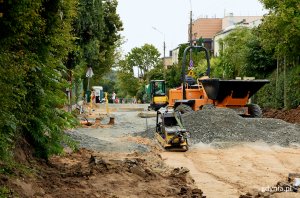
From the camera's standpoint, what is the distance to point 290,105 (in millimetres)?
29359

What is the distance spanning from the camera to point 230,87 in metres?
20.8

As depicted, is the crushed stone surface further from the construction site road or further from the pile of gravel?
the construction site road

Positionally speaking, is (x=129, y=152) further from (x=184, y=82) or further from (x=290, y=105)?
(x=290, y=105)

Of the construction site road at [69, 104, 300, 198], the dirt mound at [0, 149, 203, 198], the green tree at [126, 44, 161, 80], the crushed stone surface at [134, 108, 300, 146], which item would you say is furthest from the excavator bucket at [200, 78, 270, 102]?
the green tree at [126, 44, 161, 80]

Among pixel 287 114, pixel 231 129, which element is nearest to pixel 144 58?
pixel 287 114

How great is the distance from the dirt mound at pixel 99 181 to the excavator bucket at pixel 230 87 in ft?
29.2

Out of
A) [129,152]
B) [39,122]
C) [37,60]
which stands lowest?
[129,152]

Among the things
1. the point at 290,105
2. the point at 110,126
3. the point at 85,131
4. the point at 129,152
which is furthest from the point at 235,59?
the point at 129,152

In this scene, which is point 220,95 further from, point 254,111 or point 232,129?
point 232,129

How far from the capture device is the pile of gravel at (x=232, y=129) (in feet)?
59.0

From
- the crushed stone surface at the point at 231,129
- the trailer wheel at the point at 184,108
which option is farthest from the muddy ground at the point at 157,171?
the trailer wheel at the point at 184,108

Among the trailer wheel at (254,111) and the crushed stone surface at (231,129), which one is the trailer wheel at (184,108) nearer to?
the crushed stone surface at (231,129)

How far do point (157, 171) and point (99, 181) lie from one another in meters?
2.46

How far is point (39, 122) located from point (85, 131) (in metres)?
11.6
